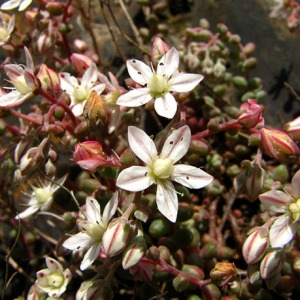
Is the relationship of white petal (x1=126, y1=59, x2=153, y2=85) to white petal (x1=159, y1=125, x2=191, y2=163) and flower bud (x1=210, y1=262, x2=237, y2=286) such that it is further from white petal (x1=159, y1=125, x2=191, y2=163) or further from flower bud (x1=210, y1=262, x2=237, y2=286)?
flower bud (x1=210, y1=262, x2=237, y2=286)

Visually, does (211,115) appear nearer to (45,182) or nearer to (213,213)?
(213,213)

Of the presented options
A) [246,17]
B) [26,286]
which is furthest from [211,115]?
[26,286]

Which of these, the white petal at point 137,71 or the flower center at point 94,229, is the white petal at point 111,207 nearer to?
the flower center at point 94,229

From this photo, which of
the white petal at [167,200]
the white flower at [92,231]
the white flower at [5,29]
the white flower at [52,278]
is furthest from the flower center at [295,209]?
the white flower at [5,29]

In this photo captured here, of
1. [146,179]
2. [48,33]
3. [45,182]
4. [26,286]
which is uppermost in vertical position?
[48,33]

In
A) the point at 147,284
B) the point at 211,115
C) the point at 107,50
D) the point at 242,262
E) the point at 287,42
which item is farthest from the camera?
the point at 107,50

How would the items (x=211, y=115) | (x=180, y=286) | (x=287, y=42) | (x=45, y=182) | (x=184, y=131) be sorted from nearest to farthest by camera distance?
(x=184, y=131) < (x=180, y=286) < (x=45, y=182) < (x=211, y=115) < (x=287, y=42)

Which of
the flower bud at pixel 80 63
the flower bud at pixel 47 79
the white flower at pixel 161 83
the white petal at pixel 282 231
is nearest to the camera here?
the white petal at pixel 282 231

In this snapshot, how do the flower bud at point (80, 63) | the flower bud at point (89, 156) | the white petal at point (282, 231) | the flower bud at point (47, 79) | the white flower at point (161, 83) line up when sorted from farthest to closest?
the flower bud at point (80, 63)
the flower bud at point (47, 79)
the white flower at point (161, 83)
the flower bud at point (89, 156)
the white petal at point (282, 231)
